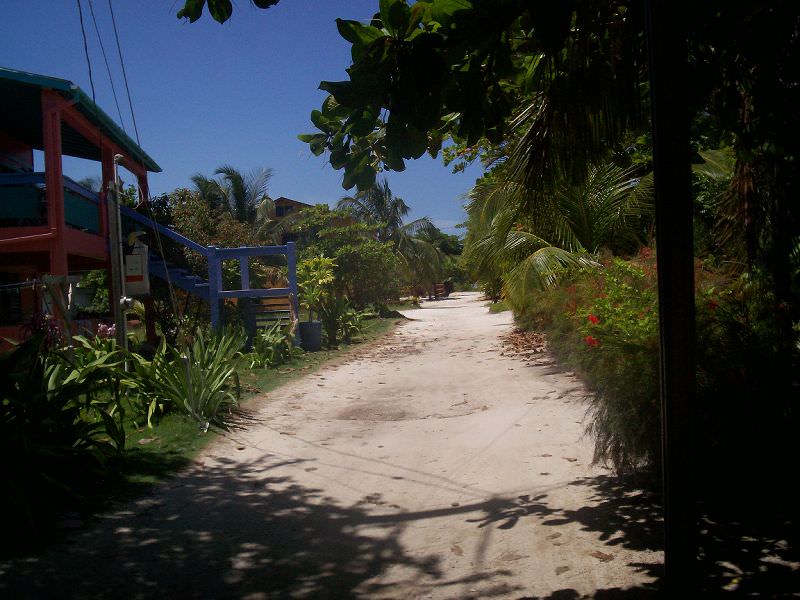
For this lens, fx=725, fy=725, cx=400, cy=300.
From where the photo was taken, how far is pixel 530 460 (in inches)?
263

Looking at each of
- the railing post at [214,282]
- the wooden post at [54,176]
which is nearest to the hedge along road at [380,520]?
the wooden post at [54,176]

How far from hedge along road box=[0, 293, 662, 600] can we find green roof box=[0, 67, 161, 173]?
6135 millimetres

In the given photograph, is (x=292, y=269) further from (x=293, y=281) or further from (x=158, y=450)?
(x=158, y=450)

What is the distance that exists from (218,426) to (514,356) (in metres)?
7.28

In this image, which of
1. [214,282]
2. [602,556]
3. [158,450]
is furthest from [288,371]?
[602,556]

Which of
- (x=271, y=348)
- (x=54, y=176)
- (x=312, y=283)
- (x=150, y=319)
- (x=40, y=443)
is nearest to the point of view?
(x=40, y=443)

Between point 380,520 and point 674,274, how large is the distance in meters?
3.28

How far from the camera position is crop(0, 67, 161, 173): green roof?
1080 cm

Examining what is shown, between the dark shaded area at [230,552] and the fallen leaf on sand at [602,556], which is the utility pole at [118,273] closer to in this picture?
the dark shaded area at [230,552]

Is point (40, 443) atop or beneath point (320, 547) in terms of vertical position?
atop

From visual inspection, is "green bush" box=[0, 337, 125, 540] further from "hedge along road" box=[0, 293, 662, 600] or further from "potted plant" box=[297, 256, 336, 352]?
"potted plant" box=[297, 256, 336, 352]

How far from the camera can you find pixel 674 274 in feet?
9.11

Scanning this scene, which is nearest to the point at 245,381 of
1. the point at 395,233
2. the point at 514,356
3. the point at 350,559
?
the point at 514,356

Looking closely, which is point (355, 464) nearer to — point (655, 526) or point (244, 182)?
point (655, 526)
